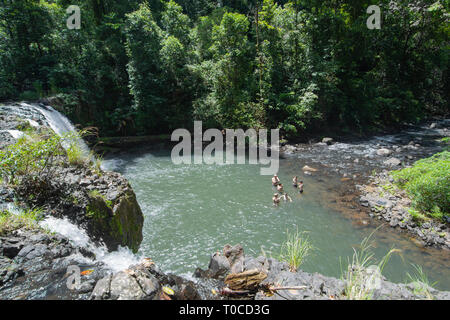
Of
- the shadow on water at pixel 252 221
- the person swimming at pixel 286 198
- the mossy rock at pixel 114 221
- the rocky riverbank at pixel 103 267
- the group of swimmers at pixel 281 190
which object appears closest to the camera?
the rocky riverbank at pixel 103 267

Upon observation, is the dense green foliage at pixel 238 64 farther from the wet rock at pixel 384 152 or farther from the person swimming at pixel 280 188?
the person swimming at pixel 280 188

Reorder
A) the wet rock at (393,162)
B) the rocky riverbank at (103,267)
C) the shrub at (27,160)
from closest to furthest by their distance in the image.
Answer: the rocky riverbank at (103,267) → the shrub at (27,160) → the wet rock at (393,162)

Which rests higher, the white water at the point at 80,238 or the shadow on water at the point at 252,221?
the white water at the point at 80,238

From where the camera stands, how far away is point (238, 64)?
16938 mm

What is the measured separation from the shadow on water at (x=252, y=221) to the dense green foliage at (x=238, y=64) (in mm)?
6342

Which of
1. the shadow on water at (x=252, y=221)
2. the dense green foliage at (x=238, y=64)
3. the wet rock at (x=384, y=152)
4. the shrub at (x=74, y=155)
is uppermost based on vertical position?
the dense green foliage at (x=238, y=64)

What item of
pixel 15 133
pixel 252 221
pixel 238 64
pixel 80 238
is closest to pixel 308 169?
pixel 252 221

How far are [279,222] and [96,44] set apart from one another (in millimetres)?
17400

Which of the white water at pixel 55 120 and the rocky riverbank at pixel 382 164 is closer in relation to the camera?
the rocky riverbank at pixel 382 164

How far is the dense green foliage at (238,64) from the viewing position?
1509cm

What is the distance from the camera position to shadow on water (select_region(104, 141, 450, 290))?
19.2ft

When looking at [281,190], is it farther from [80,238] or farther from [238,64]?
[238,64]

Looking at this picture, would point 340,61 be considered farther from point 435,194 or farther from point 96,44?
point 96,44

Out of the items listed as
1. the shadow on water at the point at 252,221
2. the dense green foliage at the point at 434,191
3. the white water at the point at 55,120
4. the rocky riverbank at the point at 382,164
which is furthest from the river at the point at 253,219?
the white water at the point at 55,120
